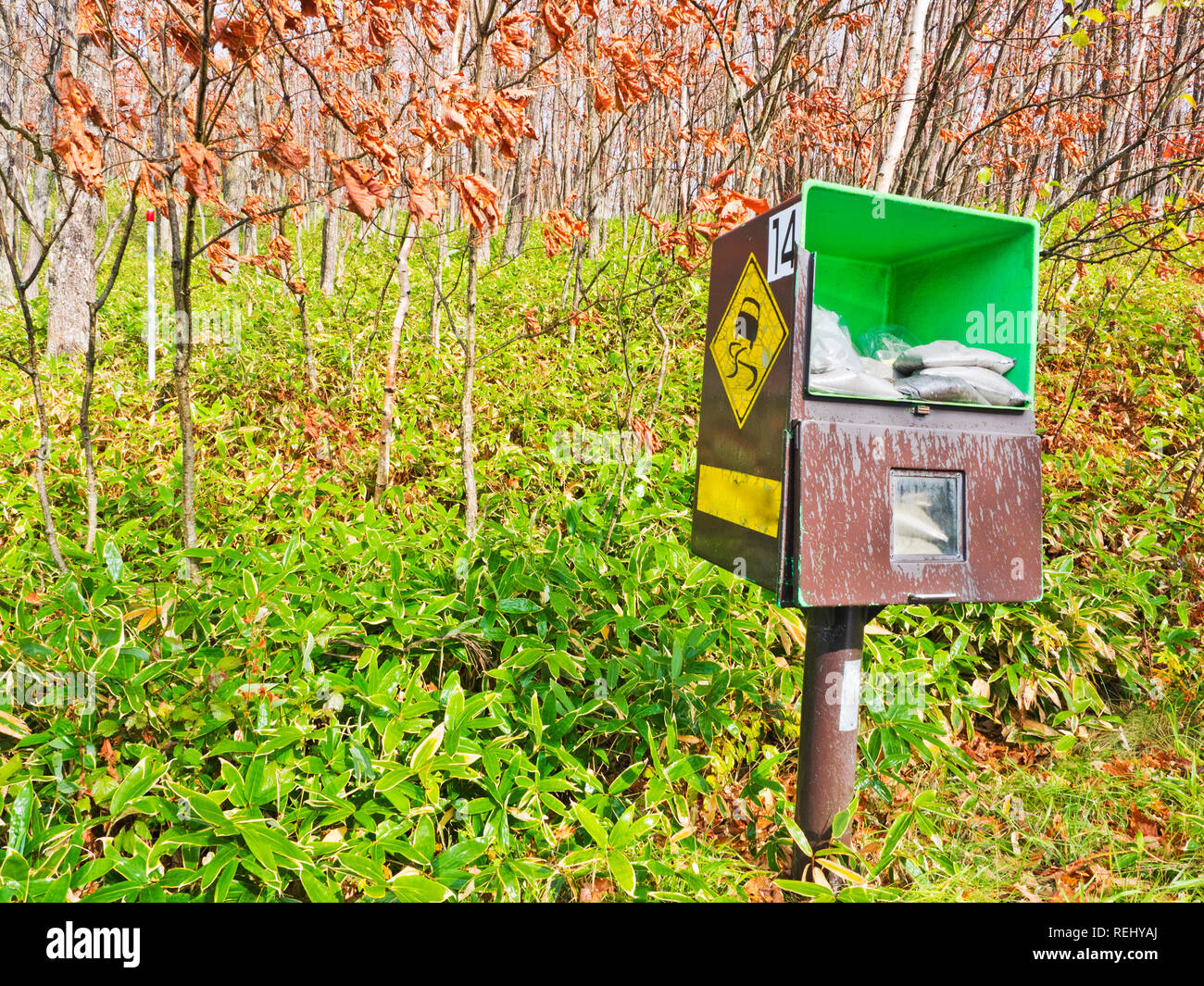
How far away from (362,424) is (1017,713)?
386 cm

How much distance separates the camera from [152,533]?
3.25 m

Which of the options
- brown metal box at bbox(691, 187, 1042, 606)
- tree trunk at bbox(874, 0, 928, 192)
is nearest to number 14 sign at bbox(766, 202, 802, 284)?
brown metal box at bbox(691, 187, 1042, 606)

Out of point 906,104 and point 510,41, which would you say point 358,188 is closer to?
point 510,41

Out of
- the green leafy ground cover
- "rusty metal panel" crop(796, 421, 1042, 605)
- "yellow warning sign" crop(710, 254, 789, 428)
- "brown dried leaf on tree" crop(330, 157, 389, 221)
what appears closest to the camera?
"rusty metal panel" crop(796, 421, 1042, 605)

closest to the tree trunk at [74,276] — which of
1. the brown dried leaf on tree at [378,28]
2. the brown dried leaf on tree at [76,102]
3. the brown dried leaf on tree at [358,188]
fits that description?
the brown dried leaf on tree at [76,102]

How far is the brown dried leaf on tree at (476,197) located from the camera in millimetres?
2434

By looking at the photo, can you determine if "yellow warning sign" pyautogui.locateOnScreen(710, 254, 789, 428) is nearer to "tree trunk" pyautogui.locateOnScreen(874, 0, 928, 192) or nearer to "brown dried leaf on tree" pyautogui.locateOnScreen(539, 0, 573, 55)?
"tree trunk" pyautogui.locateOnScreen(874, 0, 928, 192)

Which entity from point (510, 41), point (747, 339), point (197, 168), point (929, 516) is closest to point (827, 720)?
point (929, 516)

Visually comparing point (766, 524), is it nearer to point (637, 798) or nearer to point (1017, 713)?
point (637, 798)

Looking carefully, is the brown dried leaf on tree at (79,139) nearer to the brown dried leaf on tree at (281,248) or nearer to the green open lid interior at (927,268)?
the brown dried leaf on tree at (281,248)

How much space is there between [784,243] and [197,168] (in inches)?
65.6

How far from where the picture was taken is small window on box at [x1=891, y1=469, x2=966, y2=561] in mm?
1715

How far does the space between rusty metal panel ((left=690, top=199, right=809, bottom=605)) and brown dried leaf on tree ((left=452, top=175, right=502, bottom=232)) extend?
0.87 meters

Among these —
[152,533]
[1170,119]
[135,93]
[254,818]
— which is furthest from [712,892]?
[1170,119]
